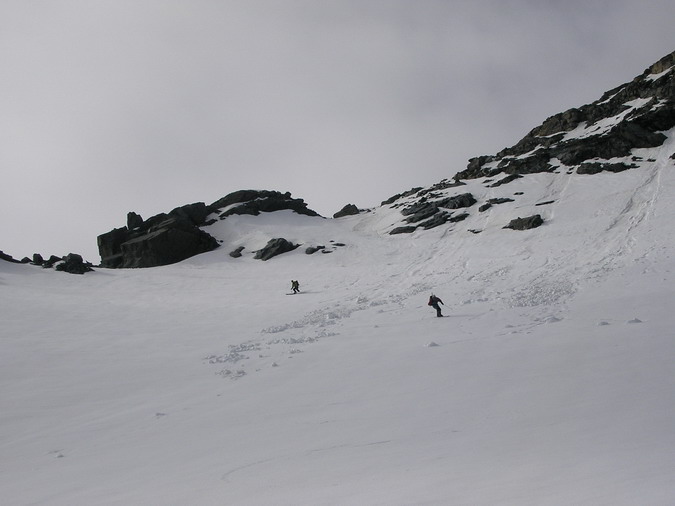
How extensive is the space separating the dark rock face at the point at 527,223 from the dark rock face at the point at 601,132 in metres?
16.0

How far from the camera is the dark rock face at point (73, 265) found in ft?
135

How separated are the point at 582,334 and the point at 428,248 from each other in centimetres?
2820

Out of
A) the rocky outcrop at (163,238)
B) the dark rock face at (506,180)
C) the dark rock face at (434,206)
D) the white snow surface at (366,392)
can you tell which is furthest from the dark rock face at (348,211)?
the white snow surface at (366,392)

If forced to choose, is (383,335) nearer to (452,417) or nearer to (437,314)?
(437,314)

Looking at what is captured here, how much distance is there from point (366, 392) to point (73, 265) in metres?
42.1

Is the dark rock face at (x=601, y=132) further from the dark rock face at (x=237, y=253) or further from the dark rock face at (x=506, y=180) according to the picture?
the dark rock face at (x=237, y=253)

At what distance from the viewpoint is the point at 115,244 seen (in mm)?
55625

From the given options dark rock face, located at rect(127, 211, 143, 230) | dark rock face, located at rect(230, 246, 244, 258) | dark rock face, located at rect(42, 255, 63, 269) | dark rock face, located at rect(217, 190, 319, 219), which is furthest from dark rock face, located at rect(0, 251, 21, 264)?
dark rock face, located at rect(217, 190, 319, 219)

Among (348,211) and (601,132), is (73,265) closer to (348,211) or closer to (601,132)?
(348,211)

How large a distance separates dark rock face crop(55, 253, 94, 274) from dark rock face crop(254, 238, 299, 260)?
17.7 m

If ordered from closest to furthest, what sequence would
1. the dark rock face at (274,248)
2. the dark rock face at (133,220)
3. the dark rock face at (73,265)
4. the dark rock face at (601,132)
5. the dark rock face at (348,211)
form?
the dark rock face at (73,265), the dark rock face at (274,248), the dark rock face at (601,132), the dark rock face at (133,220), the dark rock face at (348,211)

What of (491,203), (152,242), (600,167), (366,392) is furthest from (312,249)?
(366,392)

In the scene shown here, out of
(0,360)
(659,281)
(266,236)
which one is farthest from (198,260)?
(659,281)

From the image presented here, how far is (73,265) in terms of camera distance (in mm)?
41594
